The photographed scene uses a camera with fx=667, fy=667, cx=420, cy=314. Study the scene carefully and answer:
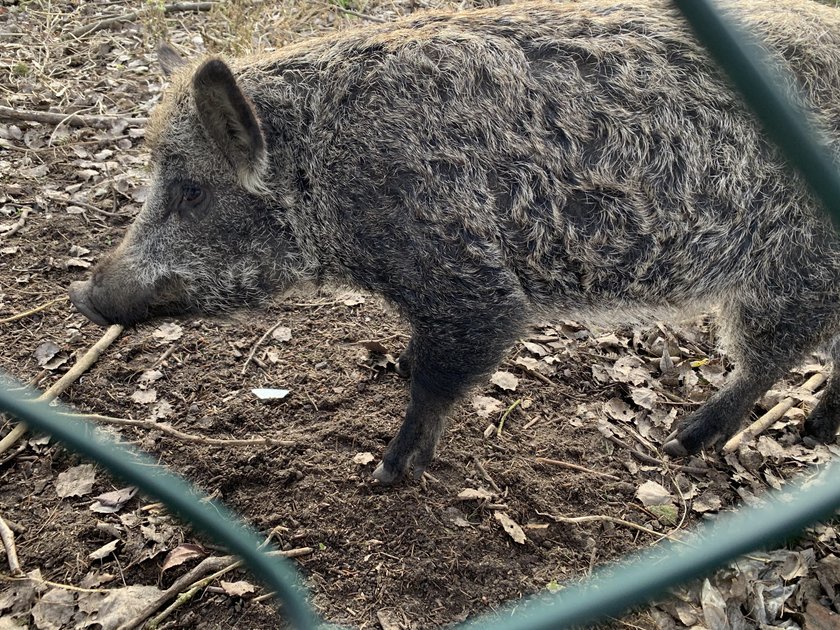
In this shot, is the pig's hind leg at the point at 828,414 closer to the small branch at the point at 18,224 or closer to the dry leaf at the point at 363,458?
the dry leaf at the point at 363,458

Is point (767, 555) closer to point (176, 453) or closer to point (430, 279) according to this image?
point (430, 279)

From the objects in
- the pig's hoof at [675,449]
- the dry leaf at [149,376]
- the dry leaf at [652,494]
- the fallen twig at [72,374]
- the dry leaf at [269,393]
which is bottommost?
the dry leaf at [652,494]

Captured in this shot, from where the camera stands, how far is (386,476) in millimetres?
3508

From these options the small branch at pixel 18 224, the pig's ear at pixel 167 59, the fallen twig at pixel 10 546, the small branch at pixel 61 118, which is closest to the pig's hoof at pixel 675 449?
the fallen twig at pixel 10 546

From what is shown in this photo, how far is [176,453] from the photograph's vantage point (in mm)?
3660

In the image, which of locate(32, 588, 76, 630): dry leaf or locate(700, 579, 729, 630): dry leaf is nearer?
locate(32, 588, 76, 630): dry leaf

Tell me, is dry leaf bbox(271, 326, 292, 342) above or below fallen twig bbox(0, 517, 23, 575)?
above

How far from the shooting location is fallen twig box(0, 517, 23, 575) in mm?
3020

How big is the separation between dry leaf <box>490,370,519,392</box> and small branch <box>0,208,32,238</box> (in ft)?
12.2

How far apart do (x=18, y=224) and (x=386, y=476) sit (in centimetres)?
359

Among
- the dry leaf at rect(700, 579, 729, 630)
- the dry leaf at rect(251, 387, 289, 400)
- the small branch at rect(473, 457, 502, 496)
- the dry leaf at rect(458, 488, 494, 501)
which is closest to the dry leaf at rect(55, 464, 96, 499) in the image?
the dry leaf at rect(251, 387, 289, 400)

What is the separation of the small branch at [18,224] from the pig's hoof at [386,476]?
11.4 feet

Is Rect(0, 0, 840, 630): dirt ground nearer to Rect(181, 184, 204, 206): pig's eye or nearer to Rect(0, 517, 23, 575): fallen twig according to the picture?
Rect(0, 517, 23, 575): fallen twig

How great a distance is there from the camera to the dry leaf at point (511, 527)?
3.32 metres
